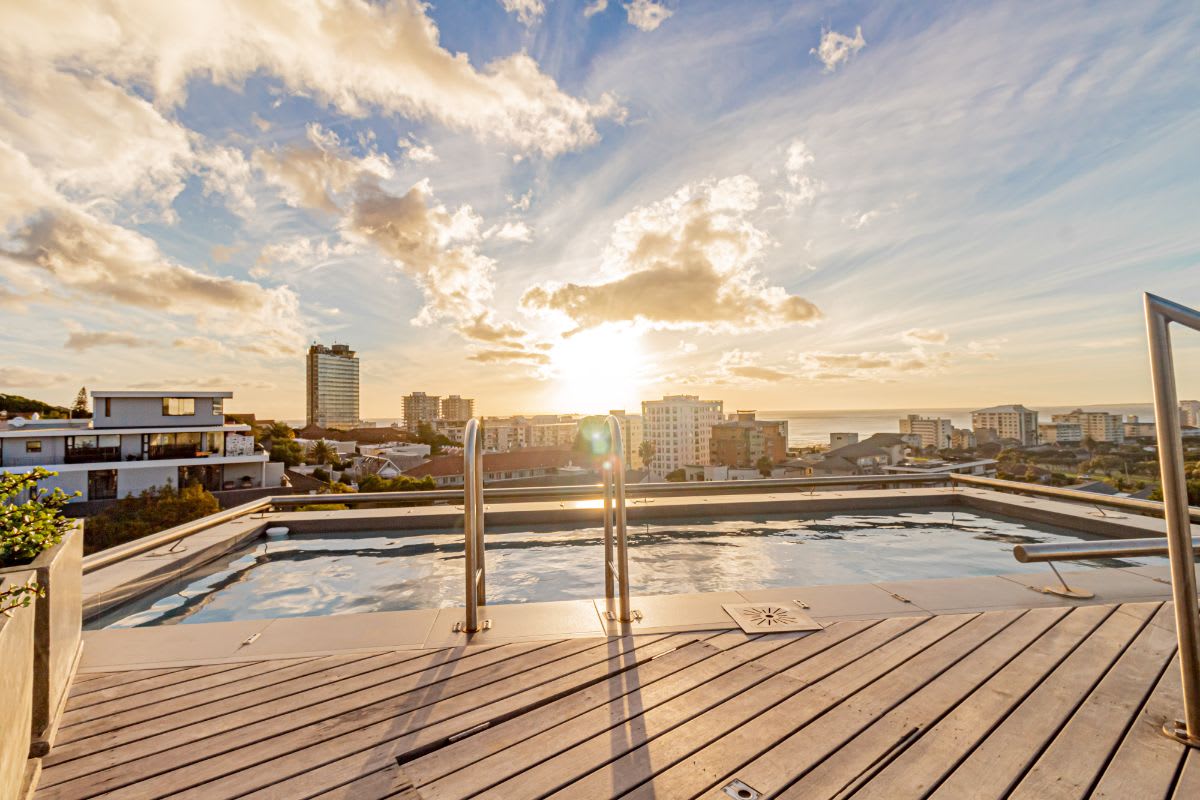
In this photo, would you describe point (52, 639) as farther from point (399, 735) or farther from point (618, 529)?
point (618, 529)

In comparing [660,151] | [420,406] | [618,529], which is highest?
[420,406]

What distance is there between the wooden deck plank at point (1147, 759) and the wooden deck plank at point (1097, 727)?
0.02m

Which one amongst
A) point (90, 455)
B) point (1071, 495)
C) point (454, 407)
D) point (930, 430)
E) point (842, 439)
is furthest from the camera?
point (454, 407)

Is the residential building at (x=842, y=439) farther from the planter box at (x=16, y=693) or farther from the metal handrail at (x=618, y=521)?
the planter box at (x=16, y=693)

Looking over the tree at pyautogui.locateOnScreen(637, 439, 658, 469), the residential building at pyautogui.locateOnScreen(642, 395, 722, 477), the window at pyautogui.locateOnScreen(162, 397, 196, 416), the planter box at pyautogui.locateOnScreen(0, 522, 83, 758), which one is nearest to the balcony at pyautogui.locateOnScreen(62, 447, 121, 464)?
the window at pyautogui.locateOnScreen(162, 397, 196, 416)

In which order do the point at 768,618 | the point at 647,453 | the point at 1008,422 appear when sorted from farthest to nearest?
the point at 647,453 → the point at 1008,422 → the point at 768,618

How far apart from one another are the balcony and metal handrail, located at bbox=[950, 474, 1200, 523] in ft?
116

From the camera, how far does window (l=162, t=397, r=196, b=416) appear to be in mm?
26531

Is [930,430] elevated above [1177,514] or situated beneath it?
situated beneath

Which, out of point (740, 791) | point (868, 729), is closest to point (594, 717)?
point (740, 791)

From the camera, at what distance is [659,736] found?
5.07 feet

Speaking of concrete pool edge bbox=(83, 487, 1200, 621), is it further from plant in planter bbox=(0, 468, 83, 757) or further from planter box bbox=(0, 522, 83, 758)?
plant in planter bbox=(0, 468, 83, 757)

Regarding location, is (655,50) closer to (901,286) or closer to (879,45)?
(879,45)

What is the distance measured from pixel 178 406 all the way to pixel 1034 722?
3524 cm
